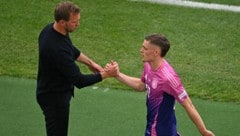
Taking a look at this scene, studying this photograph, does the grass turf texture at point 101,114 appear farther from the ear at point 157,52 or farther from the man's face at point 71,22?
the ear at point 157,52

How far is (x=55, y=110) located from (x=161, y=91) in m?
1.09

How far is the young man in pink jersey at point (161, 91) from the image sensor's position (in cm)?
481

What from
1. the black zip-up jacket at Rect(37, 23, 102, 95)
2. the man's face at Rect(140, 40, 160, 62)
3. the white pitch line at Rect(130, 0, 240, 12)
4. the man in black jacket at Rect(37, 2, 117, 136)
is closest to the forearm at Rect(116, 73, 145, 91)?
the man in black jacket at Rect(37, 2, 117, 136)

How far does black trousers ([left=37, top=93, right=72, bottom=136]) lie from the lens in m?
5.31

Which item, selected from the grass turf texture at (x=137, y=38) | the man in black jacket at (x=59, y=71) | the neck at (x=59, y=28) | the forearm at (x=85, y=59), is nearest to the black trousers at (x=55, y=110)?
the man in black jacket at (x=59, y=71)

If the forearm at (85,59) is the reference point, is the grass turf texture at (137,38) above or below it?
below

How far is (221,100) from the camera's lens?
8.26 m

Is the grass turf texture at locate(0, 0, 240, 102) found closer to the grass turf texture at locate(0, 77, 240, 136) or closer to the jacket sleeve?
the grass turf texture at locate(0, 77, 240, 136)

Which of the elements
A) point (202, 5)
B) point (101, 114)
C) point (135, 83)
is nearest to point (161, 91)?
point (135, 83)

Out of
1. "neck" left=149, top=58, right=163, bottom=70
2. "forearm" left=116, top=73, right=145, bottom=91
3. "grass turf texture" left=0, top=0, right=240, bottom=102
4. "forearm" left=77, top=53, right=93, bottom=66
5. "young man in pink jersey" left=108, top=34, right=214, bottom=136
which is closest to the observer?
"young man in pink jersey" left=108, top=34, right=214, bottom=136

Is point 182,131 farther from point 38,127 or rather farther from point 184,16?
point 184,16

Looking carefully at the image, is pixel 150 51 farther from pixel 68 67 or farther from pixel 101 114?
pixel 101 114

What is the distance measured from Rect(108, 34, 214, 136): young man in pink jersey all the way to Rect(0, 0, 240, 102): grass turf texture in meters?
3.56

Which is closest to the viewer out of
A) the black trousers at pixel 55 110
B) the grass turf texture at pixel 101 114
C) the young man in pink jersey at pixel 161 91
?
the young man in pink jersey at pixel 161 91
